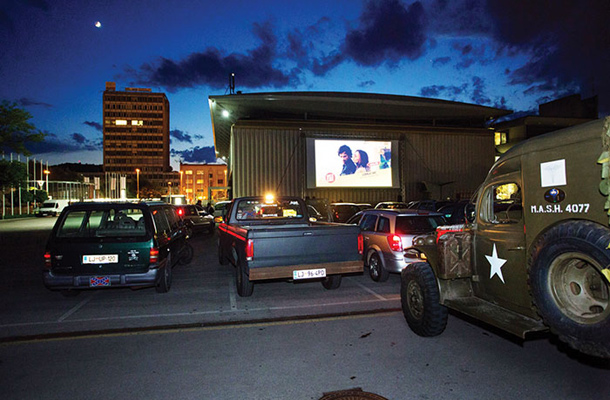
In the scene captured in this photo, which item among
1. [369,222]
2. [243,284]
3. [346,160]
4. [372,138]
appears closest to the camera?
[243,284]

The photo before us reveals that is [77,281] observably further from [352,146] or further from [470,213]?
[352,146]

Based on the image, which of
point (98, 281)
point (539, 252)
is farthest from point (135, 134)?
point (539, 252)

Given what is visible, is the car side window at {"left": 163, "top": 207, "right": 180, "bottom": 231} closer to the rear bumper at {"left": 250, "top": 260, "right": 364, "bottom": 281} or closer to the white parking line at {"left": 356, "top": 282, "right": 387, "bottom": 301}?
the rear bumper at {"left": 250, "top": 260, "right": 364, "bottom": 281}

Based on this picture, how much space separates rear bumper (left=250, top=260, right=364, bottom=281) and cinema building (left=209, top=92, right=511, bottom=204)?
68.1ft

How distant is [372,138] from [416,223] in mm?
20855

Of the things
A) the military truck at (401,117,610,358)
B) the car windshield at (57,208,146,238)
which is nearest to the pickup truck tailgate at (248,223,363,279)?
the military truck at (401,117,610,358)

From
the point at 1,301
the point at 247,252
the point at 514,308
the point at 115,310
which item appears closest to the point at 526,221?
the point at 514,308

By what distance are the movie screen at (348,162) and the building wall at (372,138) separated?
786 mm

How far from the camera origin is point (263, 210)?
9672mm

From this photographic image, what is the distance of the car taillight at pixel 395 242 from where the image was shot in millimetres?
7652

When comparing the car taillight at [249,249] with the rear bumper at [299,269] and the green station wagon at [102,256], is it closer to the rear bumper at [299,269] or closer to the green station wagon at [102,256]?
the rear bumper at [299,269]

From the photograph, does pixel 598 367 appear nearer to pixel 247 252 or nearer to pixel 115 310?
pixel 247 252

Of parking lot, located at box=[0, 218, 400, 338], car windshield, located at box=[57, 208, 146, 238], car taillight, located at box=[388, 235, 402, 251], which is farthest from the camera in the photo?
car taillight, located at box=[388, 235, 402, 251]

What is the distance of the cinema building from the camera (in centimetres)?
2735
